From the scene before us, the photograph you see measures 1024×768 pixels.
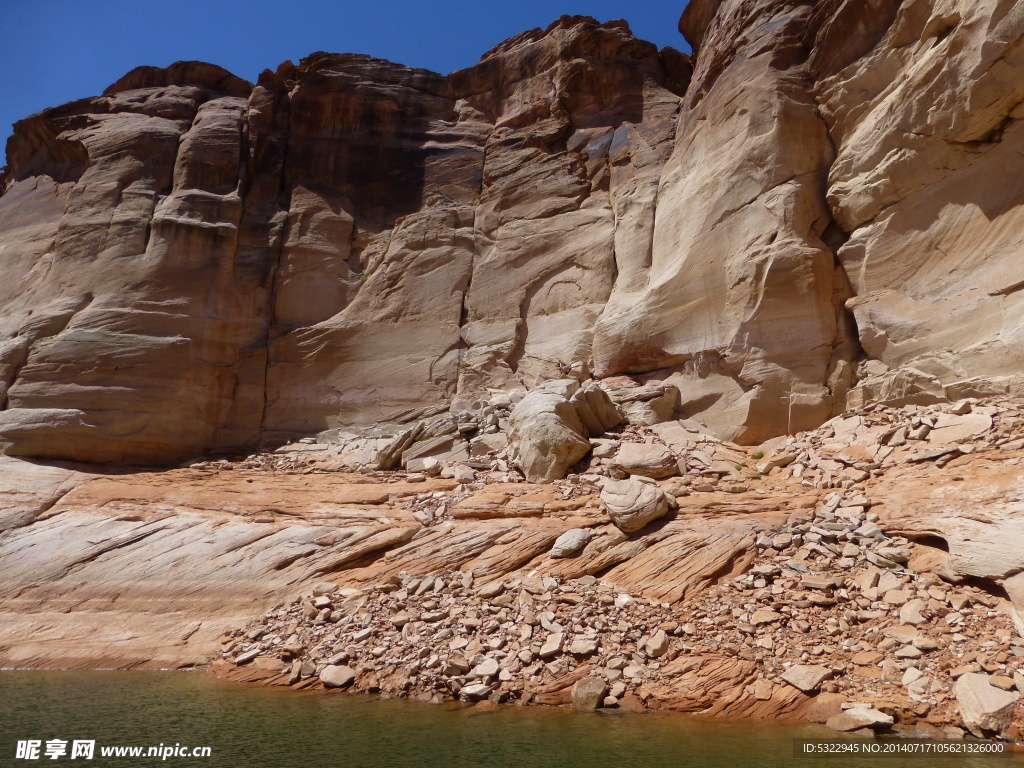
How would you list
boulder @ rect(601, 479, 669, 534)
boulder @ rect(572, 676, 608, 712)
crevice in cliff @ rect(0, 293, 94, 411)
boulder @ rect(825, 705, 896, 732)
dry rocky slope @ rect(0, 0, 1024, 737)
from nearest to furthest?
boulder @ rect(825, 705, 896, 732) < boulder @ rect(572, 676, 608, 712) < dry rocky slope @ rect(0, 0, 1024, 737) < boulder @ rect(601, 479, 669, 534) < crevice in cliff @ rect(0, 293, 94, 411)

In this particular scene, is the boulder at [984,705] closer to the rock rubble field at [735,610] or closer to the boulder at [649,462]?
the rock rubble field at [735,610]

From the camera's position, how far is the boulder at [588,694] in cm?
710

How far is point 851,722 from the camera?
6.25 meters

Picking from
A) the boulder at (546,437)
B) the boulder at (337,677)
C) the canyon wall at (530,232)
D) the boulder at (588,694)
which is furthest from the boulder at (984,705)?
the boulder at (546,437)

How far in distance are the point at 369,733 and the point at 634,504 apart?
4.73 meters

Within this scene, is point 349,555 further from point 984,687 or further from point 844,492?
point 984,687

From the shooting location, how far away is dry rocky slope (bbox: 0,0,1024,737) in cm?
795

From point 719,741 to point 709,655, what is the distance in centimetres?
146

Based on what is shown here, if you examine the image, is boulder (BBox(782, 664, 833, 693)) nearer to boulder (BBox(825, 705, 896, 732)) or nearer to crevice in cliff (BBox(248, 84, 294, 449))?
boulder (BBox(825, 705, 896, 732))

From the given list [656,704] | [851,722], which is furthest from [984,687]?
[656,704]

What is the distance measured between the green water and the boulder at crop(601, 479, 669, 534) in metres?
3.09

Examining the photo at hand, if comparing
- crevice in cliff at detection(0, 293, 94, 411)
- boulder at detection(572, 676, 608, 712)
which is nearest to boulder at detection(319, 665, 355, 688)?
boulder at detection(572, 676, 608, 712)

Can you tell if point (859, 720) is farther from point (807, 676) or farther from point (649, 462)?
point (649, 462)

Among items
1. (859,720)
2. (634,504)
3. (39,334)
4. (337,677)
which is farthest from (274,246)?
(859,720)
